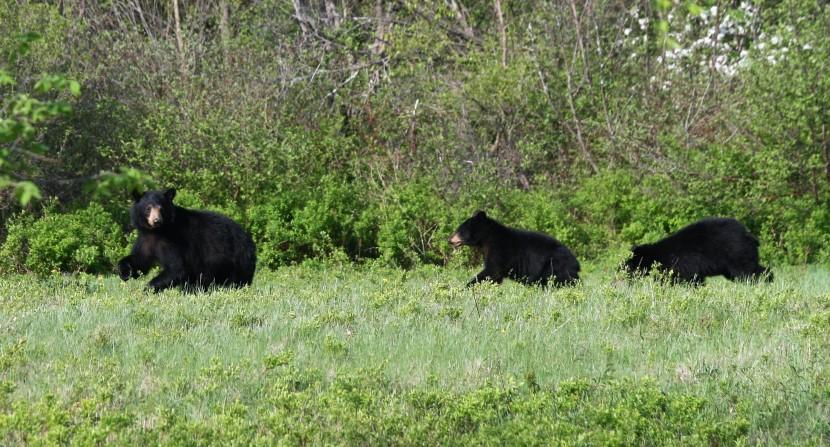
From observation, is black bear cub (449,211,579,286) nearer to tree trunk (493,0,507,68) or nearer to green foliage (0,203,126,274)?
green foliage (0,203,126,274)

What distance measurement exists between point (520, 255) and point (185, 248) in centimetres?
408

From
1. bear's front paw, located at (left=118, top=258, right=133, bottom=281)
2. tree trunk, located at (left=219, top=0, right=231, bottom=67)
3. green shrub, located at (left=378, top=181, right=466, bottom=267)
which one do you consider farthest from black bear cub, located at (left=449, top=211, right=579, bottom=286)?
tree trunk, located at (left=219, top=0, right=231, bottom=67)

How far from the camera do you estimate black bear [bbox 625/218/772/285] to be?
13.3 m

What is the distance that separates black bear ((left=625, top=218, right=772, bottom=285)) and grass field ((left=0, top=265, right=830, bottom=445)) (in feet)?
4.17

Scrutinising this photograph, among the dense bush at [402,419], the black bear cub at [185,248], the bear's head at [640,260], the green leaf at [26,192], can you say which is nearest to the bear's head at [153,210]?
the black bear cub at [185,248]

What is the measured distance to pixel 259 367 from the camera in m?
7.85

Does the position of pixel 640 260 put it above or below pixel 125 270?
below

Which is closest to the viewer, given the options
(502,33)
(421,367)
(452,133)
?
(421,367)

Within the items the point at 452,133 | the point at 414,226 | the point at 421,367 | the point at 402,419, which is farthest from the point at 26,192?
the point at 452,133

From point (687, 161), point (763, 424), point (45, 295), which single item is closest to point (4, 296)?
point (45, 295)

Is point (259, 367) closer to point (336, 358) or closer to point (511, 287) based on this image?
point (336, 358)

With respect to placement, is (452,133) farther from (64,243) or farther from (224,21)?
(64,243)

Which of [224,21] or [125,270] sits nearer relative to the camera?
[125,270]

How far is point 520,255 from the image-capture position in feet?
42.6
